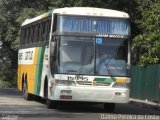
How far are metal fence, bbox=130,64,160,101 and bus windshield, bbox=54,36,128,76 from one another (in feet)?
31.3

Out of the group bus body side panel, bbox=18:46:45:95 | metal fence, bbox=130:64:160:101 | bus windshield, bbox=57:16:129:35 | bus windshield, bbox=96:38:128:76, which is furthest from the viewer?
metal fence, bbox=130:64:160:101

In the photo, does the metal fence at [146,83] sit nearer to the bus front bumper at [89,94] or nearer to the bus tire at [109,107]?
the bus tire at [109,107]

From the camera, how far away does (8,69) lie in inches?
2562

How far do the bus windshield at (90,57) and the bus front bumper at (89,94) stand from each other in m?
0.54

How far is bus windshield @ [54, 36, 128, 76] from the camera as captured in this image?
19.3 m

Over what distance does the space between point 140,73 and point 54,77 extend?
544 inches

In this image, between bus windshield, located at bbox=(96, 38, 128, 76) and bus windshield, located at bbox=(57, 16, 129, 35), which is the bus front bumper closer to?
bus windshield, located at bbox=(96, 38, 128, 76)

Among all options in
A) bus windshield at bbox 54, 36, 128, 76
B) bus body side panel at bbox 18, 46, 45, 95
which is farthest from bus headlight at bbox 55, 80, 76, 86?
bus body side panel at bbox 18, 46, 45, 95

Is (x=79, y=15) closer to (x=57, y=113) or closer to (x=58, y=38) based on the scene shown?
(x=58, y=38)

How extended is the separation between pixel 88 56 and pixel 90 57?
3.3 inches

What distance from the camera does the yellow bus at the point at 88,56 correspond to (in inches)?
760

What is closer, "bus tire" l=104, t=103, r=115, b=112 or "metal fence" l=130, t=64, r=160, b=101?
"bus tire" l=104, t=103, r=115, b=112

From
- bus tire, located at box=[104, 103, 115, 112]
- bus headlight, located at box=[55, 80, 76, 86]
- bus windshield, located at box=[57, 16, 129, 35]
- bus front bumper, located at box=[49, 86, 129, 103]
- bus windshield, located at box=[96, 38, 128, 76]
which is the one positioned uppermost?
bus windshield, located at box=[57, 16, 129, 35]

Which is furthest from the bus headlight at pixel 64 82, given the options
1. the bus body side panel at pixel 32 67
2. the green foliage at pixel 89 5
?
the green foliage at pixel 89 5
